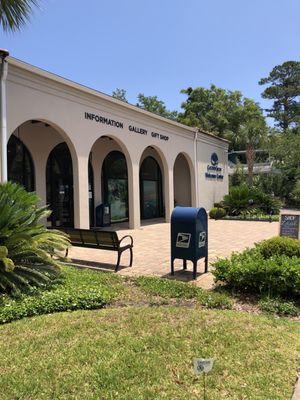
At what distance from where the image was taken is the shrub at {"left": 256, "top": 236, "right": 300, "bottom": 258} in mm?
6984

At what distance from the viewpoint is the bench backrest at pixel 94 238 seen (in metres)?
8.22

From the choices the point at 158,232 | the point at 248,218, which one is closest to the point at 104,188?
the point at 158,232

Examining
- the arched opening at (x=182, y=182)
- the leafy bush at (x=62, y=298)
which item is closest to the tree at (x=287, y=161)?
the arched opening at (x=182, y=182)

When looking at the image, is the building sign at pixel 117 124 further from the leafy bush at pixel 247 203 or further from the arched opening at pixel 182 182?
the leafy bush at pixel 247 203

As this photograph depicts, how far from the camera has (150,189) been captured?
21.9 metres

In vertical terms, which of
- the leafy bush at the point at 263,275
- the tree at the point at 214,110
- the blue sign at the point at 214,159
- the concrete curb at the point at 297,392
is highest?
the tree at the point at 214,110

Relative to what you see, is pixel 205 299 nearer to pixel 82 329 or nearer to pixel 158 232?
pixel 82 329

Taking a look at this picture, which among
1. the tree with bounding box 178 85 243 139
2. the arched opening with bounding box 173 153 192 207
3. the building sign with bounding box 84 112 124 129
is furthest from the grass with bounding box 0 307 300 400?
the tree with bounding box 178 85 243 139

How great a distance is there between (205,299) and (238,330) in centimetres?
147

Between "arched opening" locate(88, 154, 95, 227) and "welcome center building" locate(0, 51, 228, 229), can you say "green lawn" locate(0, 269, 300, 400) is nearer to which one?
"welcome center building" locate(0, 51, 228, 229)

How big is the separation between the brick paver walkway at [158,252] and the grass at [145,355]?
2310mm

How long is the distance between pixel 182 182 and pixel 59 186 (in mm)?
9474

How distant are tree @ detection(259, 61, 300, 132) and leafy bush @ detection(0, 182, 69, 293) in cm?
4791

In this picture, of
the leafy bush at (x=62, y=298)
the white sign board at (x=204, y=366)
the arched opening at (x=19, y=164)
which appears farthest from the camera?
the arched opening at (x=19, y=164)
